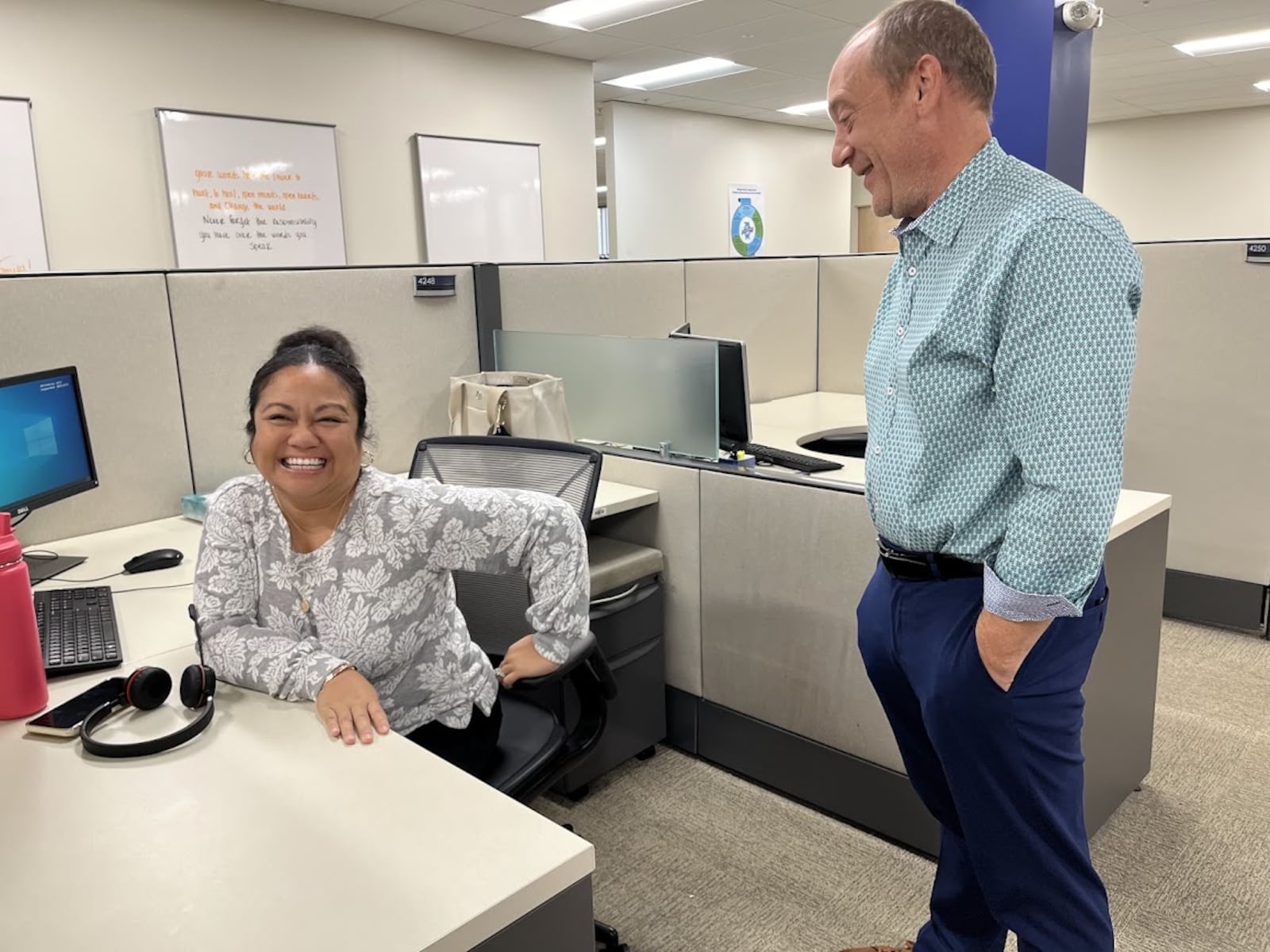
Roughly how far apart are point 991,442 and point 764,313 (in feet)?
7.77

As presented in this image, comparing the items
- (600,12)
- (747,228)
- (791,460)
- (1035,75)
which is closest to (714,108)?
(747,228)

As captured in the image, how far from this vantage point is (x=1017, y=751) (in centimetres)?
117

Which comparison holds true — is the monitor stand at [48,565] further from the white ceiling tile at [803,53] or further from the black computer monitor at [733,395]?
the white ceiling tile at [803,53]

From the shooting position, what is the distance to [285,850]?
0.86m

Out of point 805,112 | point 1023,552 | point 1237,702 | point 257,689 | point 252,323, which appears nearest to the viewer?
point 1023,552

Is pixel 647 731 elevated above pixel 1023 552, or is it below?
below

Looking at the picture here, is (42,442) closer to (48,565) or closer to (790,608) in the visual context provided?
(48,565)

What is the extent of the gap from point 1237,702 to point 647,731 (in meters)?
1.64

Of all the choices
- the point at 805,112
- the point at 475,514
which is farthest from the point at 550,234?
the point at 475,514

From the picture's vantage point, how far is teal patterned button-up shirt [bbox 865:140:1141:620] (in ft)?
3.37

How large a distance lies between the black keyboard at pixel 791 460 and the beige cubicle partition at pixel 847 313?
4.43 feet

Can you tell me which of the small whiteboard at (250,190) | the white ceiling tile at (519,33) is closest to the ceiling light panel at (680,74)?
the white ceiling tile at (519,33)

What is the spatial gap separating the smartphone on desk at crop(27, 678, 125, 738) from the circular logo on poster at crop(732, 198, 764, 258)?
24.6 feet

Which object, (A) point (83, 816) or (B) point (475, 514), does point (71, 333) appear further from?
(A) point (83, 816)
